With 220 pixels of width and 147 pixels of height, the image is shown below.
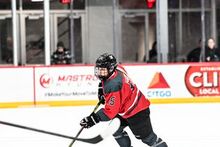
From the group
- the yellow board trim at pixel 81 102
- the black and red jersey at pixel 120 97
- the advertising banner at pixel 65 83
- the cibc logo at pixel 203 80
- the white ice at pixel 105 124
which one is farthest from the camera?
the cibc logo at pixel 203 80

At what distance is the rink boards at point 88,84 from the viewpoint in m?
7.42

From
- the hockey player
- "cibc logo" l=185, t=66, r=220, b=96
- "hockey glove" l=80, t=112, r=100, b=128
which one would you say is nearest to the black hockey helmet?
the hockey player

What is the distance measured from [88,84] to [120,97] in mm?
3478

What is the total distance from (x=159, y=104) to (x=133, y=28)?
3334 millimetres

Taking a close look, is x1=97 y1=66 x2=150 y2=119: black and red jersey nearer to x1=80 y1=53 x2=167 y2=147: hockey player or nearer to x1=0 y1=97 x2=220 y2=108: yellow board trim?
x1=80 y1=53 x2=167 y2=147: hockey player

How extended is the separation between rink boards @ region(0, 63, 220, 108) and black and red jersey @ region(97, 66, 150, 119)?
3.13 m

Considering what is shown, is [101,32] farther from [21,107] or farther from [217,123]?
[217,123]

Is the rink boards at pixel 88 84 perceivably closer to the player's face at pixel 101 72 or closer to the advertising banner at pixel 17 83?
the advertising banner at pixel 17 83

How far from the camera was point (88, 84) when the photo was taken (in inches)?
297

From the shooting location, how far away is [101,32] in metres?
10.2

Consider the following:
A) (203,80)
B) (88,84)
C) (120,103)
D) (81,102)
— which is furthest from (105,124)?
(203,80)

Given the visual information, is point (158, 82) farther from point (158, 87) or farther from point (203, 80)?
point (203, 80)

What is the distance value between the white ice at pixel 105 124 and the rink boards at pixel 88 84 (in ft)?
0.96

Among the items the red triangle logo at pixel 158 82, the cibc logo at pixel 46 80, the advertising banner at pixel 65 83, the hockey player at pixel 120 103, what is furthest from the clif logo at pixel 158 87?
the hockey player at pixel 120 103
